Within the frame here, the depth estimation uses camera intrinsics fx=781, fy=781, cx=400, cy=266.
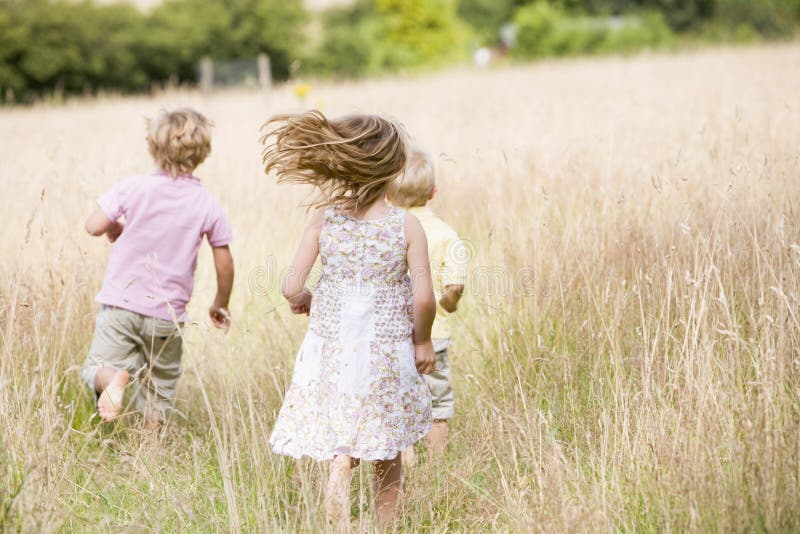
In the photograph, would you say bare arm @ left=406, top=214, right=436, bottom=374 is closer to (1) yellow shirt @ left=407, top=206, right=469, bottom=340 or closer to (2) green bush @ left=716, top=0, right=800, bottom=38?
(1) yellow shirt @ left=407, top=206, right=469, bottom=340

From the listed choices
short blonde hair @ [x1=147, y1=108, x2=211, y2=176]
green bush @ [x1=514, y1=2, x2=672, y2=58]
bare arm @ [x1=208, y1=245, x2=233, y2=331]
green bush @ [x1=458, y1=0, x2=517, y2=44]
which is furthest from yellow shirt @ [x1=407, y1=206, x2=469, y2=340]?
green bush @ [x1=458, y1=0, x2=517, y2=44]

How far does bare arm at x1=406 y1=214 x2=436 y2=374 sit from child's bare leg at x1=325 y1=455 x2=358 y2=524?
14.1 inches

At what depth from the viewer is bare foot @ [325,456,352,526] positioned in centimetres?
222

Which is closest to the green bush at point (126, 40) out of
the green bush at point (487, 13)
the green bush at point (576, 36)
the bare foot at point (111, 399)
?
the green bush at point (576, 36)

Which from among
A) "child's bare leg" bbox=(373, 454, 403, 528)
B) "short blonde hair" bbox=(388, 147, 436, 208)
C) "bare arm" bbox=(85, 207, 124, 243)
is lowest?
"child's bare leg" bbox=(373, 454, 403, 528)

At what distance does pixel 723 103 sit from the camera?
7258mm

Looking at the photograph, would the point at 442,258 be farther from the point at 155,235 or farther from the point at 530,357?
the point at 155,235

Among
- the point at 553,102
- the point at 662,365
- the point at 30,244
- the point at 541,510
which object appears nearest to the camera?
the point at 541,510

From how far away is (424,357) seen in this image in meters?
2.33

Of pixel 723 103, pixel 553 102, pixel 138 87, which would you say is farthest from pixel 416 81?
pixel 138 87

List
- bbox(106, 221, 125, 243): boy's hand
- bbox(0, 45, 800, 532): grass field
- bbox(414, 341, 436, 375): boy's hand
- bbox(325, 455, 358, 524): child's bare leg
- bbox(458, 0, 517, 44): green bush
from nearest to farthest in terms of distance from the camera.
Answer: bbox(0, 45, 800, 532): grass field → bbox(325, 455, 358, 524): child's bare leg → bbox(414, 341, 436, 375): boy's hand → bbox(106, 221, 125, 243): boy's hand → bbox(458, 0, 517, 44): green bush

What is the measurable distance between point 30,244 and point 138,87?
23129mm

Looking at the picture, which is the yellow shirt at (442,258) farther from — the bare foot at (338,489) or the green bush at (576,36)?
the green bush at (576,36)

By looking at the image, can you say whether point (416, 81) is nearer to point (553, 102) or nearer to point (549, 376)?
point (553, 102)
